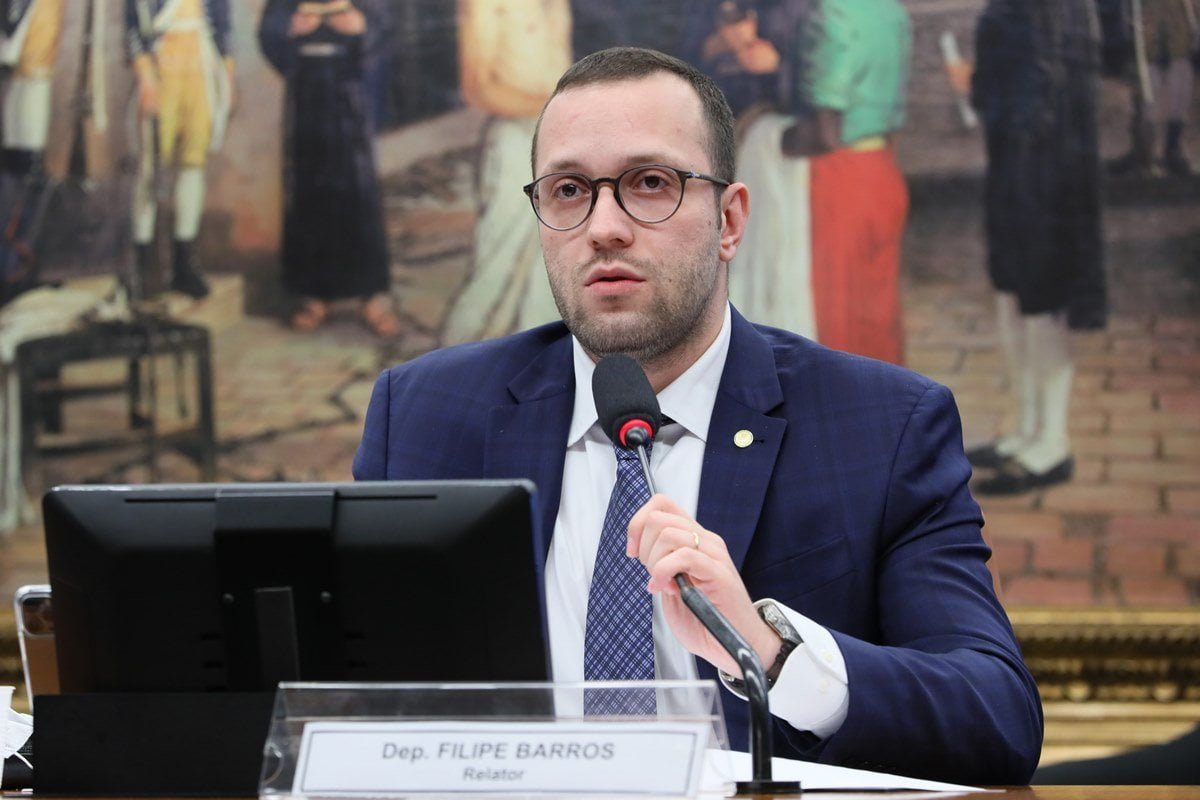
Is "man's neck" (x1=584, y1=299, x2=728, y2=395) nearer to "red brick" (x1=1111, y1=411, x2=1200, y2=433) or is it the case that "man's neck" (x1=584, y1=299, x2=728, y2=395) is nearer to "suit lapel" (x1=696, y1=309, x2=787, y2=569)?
"suit lapel" (x1=696, y1=309, x2=787, y2=569)

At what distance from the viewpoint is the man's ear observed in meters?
2.38

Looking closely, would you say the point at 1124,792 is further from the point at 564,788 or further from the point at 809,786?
the point at 564,788

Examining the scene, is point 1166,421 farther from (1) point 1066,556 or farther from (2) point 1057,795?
(2) point 1057,795

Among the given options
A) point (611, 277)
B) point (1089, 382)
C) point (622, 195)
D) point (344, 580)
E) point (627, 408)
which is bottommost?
point (1089, 382)

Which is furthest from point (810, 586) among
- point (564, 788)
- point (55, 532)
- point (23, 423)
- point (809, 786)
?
point (23, 423)

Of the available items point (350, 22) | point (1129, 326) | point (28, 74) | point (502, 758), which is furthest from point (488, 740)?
point (28, 74)

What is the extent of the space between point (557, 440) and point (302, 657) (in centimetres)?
88

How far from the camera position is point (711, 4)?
379 cm

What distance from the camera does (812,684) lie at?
5.77ft

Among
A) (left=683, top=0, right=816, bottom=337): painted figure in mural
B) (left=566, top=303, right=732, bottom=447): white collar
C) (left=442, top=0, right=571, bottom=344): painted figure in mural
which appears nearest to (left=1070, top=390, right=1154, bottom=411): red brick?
(left=683, top=0, right=816, bottom=337): painted figure in mural

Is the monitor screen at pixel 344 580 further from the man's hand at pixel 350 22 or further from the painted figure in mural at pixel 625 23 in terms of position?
the man's hand at pixel 350 22

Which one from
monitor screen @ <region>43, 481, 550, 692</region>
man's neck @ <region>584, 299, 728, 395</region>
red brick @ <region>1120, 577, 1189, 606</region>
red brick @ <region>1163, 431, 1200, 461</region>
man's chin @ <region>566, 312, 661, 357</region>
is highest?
man's chin @ <region>566, 312, 661, 357</region>

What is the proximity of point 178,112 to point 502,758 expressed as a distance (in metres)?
3.14

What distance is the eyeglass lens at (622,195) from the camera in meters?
2.20
